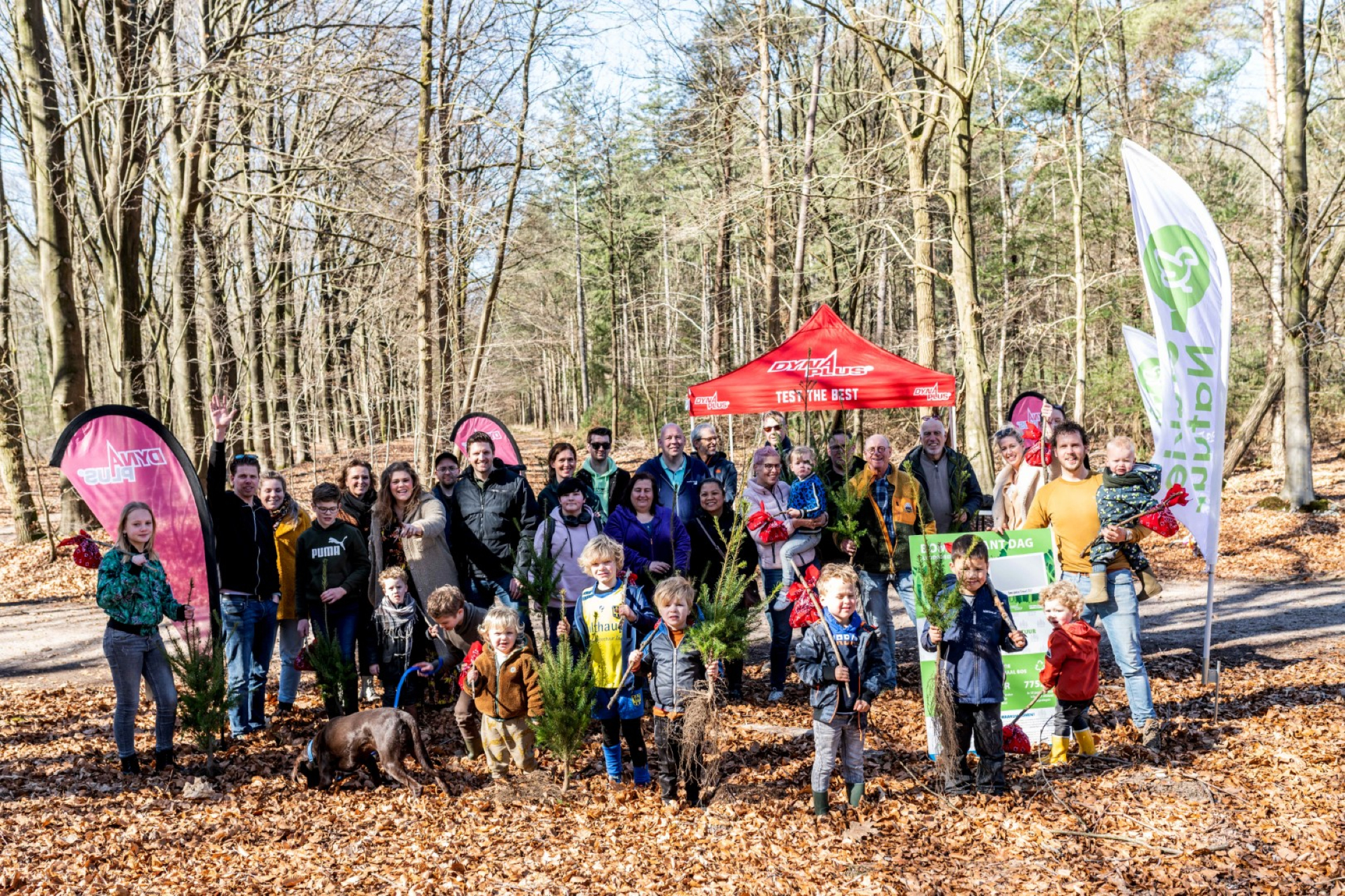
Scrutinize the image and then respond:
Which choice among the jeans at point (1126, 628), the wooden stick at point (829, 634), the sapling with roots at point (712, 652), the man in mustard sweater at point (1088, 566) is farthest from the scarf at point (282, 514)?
the jeans at point (1126, 628)

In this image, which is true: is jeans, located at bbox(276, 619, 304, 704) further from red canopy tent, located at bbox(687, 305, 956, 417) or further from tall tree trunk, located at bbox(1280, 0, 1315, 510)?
tall tree trunk, located at bbox(1280, 0, 1315, 510)

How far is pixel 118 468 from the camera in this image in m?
6.53

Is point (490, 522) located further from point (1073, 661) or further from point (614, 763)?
point (1073, 661)

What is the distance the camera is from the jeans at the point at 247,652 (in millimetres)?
6430

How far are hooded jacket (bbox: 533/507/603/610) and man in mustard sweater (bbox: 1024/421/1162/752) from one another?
3.02m

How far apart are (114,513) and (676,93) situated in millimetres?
20069

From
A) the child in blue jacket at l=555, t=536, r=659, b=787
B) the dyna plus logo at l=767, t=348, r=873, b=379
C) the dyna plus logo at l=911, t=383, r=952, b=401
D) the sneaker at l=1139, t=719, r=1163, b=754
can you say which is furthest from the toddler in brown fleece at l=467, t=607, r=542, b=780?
the dyna plus logo at l=911, t=383, r=952, b=401

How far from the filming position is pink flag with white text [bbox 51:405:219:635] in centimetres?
638

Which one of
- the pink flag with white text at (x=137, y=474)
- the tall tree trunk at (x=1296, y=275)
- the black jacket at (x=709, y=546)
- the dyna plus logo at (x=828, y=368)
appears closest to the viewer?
the pink flag with white text at (x=137, y=474)

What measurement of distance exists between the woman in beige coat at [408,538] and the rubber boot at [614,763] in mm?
1725

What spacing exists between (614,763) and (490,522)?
2127 millimetres

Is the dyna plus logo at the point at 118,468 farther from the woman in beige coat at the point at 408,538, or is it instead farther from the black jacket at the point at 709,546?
the black jacket at the point at 709,546

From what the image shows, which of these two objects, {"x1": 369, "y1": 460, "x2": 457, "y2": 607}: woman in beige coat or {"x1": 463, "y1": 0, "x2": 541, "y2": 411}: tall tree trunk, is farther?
{"x1": 463, "y1": 0, "x2": 541, "y2": 411}: tall tree trunk

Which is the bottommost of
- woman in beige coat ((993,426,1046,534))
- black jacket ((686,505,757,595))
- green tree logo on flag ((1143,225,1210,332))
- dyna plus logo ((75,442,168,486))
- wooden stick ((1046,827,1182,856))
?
wooden stick ((1046,827,1182,856))
